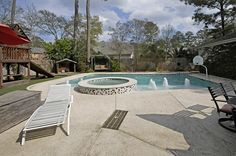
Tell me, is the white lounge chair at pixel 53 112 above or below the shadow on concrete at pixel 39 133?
above

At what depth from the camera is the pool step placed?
17.1 ft

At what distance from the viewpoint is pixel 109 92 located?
403 inches

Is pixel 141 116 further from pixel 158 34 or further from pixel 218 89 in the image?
pixel 158 34

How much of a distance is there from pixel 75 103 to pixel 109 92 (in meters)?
2.47

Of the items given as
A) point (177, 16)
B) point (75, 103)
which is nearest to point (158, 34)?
point (177, 16)

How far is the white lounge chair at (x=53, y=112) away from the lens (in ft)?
15.0

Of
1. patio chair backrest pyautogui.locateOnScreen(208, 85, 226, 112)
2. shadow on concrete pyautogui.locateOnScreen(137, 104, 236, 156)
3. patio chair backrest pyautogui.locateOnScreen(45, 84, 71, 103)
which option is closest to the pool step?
shadow on concrete pyautogui.locateOnScreen(137, 104, 236, 156)

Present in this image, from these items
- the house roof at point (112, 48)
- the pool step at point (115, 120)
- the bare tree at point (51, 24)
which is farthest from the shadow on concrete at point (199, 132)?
the bare tree at point (51, 24)

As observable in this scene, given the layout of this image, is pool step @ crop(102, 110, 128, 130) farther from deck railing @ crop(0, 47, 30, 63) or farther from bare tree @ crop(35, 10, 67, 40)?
bare tree @ crop(35, 10, 67, 40)

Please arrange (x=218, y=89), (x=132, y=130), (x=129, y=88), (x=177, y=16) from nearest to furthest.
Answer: (x=132, y=130) → (x=218, y=89) → (x=129, y=88) → (x=177, y=16)

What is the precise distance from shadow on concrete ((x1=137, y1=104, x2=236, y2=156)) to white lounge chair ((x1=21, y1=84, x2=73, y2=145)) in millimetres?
2434

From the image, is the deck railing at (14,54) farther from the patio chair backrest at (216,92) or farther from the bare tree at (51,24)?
the bare tree at (51,24)

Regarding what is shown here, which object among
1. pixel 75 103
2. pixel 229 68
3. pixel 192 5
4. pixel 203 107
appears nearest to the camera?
pixel 203 107

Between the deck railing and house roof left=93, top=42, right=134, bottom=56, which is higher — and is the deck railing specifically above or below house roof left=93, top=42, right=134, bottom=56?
below
